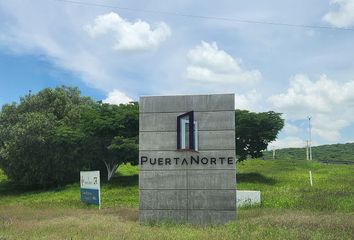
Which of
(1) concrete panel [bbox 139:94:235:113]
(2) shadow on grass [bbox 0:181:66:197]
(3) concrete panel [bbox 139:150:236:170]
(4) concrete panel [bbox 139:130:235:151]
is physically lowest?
(2) shadow on grass [bbox 0:181:66:197]

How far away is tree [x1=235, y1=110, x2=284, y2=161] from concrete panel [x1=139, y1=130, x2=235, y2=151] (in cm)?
2701

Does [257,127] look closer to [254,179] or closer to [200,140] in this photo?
[254,179]

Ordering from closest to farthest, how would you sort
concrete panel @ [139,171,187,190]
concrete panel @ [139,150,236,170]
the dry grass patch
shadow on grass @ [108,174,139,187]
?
the dry grass patch
concrete panel @ [139,150,236,170]
concrete panel @ [139,171,187,190]
shadow on grass @ [108,174,139,187]

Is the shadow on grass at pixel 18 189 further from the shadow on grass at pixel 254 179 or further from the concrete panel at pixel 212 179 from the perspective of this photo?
the concrete panel at pixel 212 179

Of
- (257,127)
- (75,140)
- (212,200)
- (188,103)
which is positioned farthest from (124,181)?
(212,200)

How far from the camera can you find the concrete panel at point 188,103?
18.4 meters

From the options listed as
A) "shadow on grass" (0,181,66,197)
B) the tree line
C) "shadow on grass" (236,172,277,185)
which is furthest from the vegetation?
"shadow on grass" (236,172,277,185)

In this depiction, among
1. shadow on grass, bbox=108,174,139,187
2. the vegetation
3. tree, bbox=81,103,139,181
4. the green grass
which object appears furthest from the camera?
tree, bbox=81,103,139,181

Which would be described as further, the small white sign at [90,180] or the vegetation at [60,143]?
the vegetation at [60,143]

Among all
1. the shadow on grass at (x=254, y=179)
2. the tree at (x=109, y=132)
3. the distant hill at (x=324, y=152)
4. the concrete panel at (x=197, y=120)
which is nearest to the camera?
the concrete panel at (x=197, y=120)

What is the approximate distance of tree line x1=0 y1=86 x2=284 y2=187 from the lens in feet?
145

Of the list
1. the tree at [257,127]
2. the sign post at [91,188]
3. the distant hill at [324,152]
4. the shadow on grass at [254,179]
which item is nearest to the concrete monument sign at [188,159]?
the sign post at [91,188]

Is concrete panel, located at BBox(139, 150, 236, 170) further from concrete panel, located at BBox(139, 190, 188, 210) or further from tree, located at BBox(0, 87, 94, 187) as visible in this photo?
tree, located at BBox(0, 87, 94, 187)

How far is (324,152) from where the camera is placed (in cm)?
10694
